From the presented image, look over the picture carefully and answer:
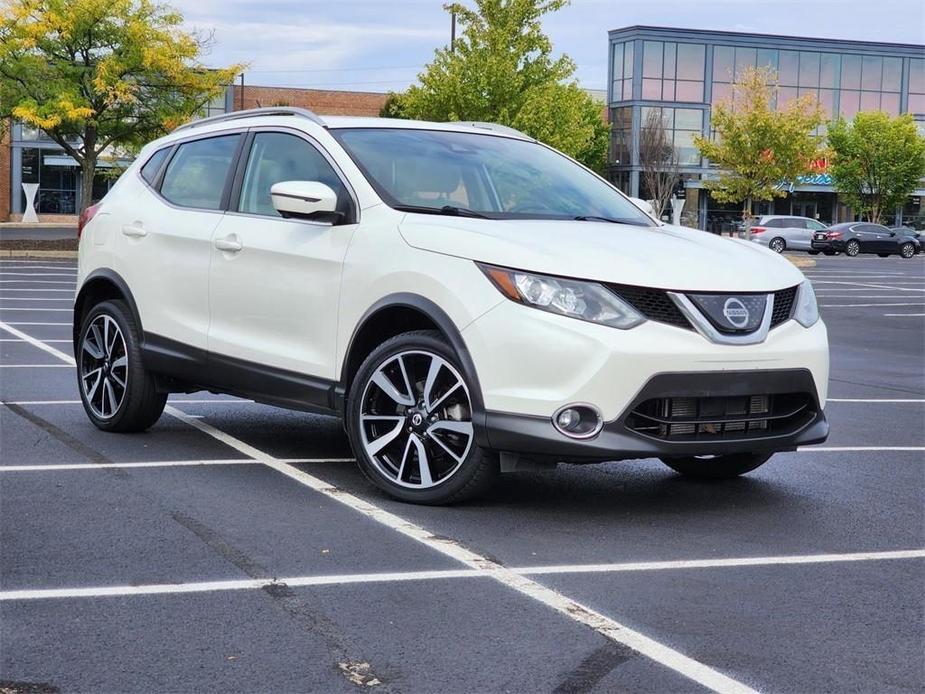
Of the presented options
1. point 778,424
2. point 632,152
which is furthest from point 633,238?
point 632,152

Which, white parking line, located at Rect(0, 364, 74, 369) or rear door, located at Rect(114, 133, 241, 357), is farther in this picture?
white parking line, located at Rect(0, 364, 74, 369)

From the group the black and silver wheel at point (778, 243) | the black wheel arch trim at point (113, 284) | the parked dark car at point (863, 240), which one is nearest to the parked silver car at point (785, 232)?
the black and silver wheel at point (778, 243)

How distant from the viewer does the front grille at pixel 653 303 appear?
5.63 meters

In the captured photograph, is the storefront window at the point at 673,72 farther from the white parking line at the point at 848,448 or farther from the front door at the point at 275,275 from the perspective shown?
the front door at the point at 275,275

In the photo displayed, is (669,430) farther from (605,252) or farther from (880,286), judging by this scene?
(880,286)

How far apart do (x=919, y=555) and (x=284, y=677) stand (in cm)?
283

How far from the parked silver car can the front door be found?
46.3 meters

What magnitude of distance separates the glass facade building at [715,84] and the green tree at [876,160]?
191 centimetres

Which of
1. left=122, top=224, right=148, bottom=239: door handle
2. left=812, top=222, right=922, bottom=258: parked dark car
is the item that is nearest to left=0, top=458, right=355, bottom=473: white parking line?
left=122, top=224, right=148, bottom=239: door handle

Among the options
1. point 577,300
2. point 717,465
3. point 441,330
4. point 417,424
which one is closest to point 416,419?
point 417,424

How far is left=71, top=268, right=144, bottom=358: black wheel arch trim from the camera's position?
25.6 feet

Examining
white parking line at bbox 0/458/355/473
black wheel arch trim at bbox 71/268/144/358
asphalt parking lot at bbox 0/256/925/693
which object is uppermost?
black wheel arch trim at bbox 71/268/144/358

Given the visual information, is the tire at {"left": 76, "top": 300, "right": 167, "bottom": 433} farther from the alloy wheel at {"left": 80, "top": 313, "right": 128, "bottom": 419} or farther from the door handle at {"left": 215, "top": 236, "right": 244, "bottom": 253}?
the door handle at {"left": 215, "top": 236, "right": 244, "bottom": 253}

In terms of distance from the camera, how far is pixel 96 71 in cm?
3397
